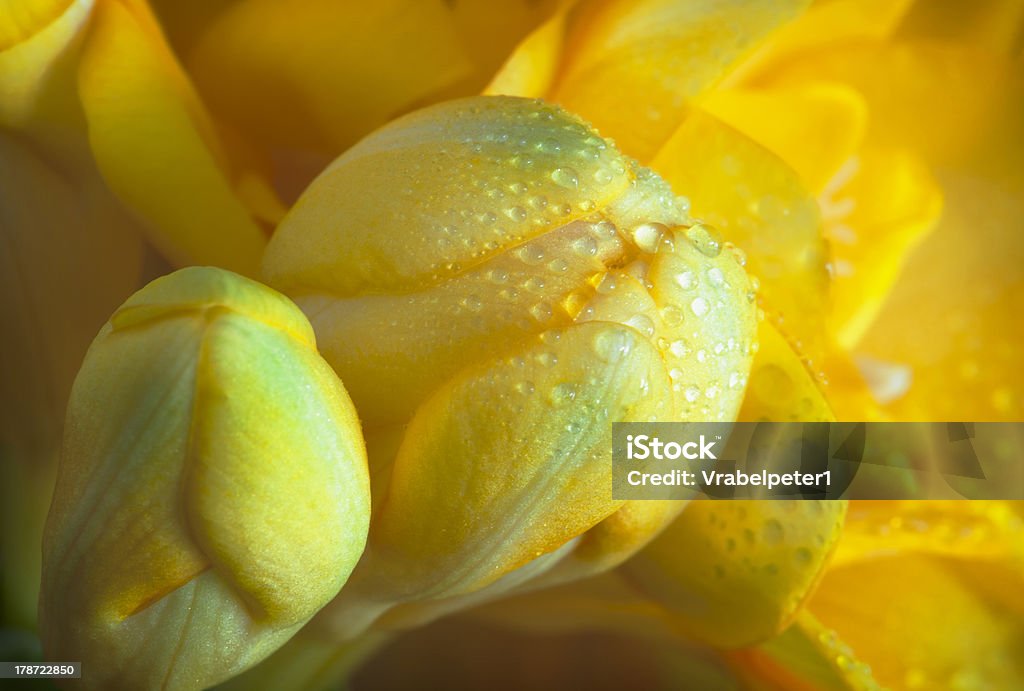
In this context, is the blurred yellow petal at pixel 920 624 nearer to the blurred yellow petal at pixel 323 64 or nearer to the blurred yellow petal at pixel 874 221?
the blurred yellow petal at pixel 874 221

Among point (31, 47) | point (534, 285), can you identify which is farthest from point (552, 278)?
point (31, 47)

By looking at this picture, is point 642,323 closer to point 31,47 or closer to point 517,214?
point 517,214

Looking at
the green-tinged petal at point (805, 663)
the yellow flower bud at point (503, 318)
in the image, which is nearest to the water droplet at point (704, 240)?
the yellow flower bud at point (503, 318)

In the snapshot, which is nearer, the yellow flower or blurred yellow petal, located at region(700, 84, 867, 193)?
the yellow flower

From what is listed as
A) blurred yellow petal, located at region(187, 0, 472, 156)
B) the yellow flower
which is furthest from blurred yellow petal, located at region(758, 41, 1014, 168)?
blurred yellow petal, located at region(187, 0, 472, 156)

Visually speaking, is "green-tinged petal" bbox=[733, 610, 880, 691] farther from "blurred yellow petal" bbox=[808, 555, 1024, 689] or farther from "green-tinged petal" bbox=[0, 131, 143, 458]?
"green-tinged petal" bbox=[0, 131, 143, 458]

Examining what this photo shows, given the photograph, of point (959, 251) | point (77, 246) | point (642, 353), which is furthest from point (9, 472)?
point (959, 251)
